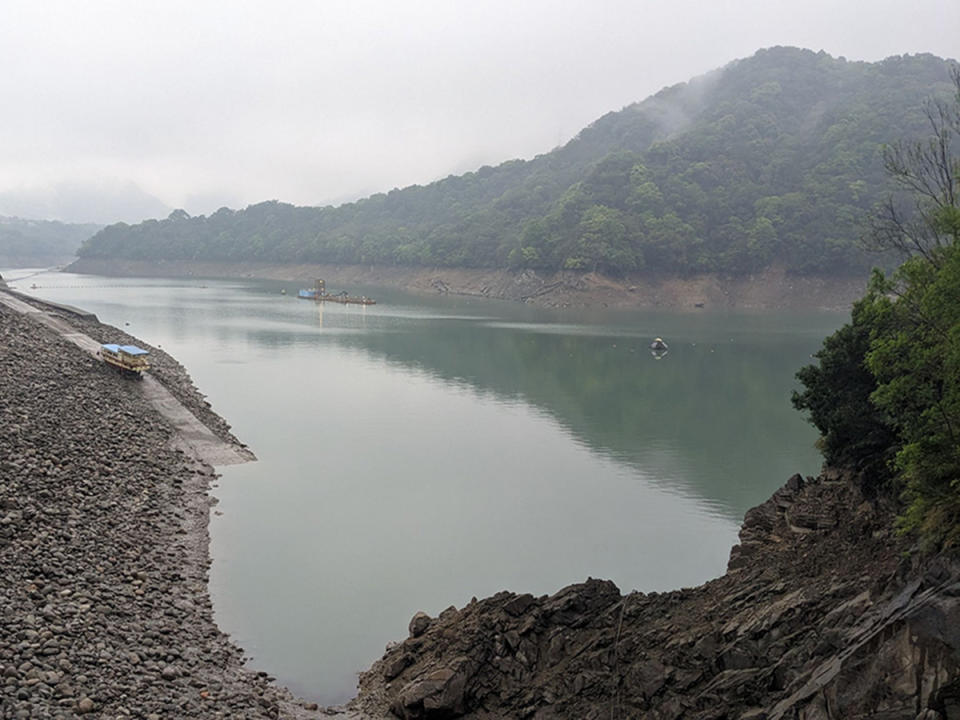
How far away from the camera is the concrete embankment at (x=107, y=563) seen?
38.6ft

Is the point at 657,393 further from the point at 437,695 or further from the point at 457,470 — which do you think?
the point at 437,695

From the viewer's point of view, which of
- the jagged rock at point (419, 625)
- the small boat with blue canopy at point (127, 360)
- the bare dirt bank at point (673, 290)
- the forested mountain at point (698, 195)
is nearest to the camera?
the jagged rock at point (419, 625)

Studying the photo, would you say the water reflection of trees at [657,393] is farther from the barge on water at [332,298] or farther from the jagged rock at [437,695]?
the barge on water at [332,298]

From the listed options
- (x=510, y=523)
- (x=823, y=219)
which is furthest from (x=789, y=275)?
(x=510, y=523)

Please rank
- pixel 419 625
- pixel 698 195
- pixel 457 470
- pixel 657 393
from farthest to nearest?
1. pixel 698 195
2. pixel 657 393
3. pixel 457 470
4. pixel 419 625

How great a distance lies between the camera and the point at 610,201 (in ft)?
360

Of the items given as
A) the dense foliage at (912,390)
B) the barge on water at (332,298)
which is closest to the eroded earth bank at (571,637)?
the dense foliage at (912,390)

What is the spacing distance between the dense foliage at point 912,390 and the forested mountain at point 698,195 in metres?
55.2

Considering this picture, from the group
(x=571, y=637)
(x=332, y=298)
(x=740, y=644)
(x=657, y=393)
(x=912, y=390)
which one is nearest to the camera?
(x=740, y=644)

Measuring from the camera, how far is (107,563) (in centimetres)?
1631

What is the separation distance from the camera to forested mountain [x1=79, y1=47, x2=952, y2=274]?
97438 mm

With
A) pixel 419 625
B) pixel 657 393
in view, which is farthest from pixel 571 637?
pixel 657 393

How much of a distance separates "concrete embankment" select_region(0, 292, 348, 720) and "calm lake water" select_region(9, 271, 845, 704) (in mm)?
940

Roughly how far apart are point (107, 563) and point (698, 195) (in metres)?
99.8
